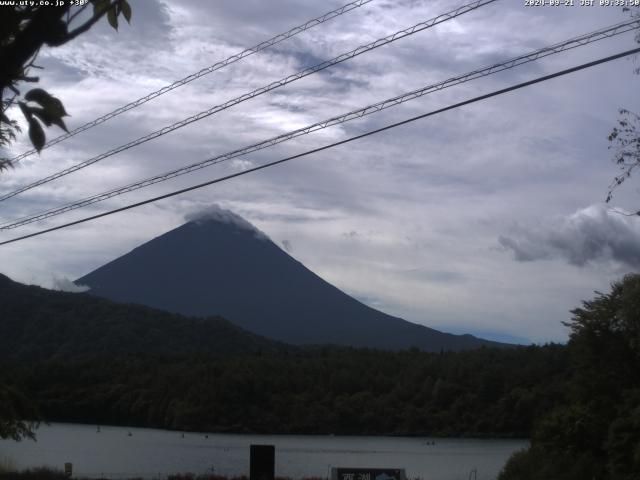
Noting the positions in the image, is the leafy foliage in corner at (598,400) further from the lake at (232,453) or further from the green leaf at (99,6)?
the green leaf at (99,6)

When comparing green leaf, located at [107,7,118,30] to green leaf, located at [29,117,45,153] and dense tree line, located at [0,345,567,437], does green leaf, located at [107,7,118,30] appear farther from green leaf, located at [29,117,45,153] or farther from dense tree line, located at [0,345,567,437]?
dense tree line, located at [0,345,567,437]

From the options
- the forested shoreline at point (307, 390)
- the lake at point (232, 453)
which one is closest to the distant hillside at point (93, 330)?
the forested shoreline at point (307, 390)

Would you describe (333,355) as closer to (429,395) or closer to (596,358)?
(429,395)

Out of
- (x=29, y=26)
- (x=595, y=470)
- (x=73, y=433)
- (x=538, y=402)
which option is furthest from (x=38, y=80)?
(x=73, y=433)

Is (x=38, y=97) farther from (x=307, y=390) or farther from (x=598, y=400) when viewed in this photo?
(x=307, y=390)

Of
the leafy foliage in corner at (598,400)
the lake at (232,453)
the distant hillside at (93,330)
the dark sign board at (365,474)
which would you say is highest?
the distant hillside at (93,330)

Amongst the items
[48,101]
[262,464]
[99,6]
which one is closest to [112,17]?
[99,6]

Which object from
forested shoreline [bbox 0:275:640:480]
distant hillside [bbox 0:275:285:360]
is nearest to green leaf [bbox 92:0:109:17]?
forested shoreline [bbox 0:275:640:480]

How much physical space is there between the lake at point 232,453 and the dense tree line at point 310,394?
2902 mm

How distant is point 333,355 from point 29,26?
352 feet

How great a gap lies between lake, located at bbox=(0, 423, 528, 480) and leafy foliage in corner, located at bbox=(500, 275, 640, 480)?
Answer: 59.6 ft

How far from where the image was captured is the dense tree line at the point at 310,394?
80.7 m

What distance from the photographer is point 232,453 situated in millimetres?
64062

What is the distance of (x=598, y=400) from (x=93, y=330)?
100442 millimetres
